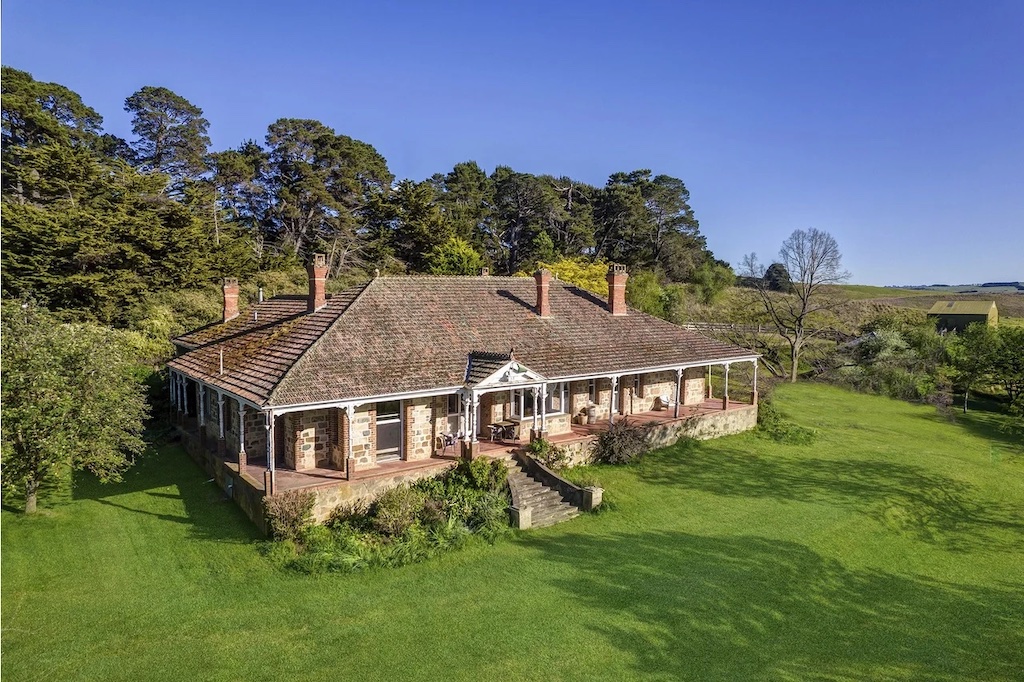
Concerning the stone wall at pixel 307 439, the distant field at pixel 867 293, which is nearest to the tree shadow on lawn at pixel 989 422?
the stone wall at pixel 307 439

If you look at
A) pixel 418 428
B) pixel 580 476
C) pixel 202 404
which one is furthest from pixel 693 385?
pixel 202 404

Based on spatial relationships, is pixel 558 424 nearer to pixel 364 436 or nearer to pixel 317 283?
pixel 364 436

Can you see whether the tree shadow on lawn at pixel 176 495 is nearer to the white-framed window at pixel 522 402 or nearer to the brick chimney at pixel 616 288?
the white-framed window at pixel 522 402

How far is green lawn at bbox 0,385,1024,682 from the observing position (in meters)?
10.4

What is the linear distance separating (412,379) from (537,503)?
5.42 metres

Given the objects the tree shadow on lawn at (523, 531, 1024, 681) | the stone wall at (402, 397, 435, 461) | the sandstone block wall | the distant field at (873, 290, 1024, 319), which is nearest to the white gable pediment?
the stone wall at (402, 397, 435, 461)

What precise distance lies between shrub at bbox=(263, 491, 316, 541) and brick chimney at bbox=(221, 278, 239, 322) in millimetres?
13502

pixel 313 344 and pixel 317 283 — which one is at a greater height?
pixel 317 283

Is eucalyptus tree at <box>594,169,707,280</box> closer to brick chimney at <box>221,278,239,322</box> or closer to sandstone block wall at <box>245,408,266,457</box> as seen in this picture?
brick chimney at <box>221,278,239,322</box>

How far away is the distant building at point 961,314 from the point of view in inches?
1956

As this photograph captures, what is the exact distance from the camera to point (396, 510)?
1523cm

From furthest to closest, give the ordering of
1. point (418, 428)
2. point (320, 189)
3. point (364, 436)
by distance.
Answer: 1. point (320, 189)
2. point (418, 428)
3. point (364, 436)

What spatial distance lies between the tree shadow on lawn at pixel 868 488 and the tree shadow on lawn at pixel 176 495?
42.6ft

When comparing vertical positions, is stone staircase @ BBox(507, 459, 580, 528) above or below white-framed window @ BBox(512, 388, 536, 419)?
below
